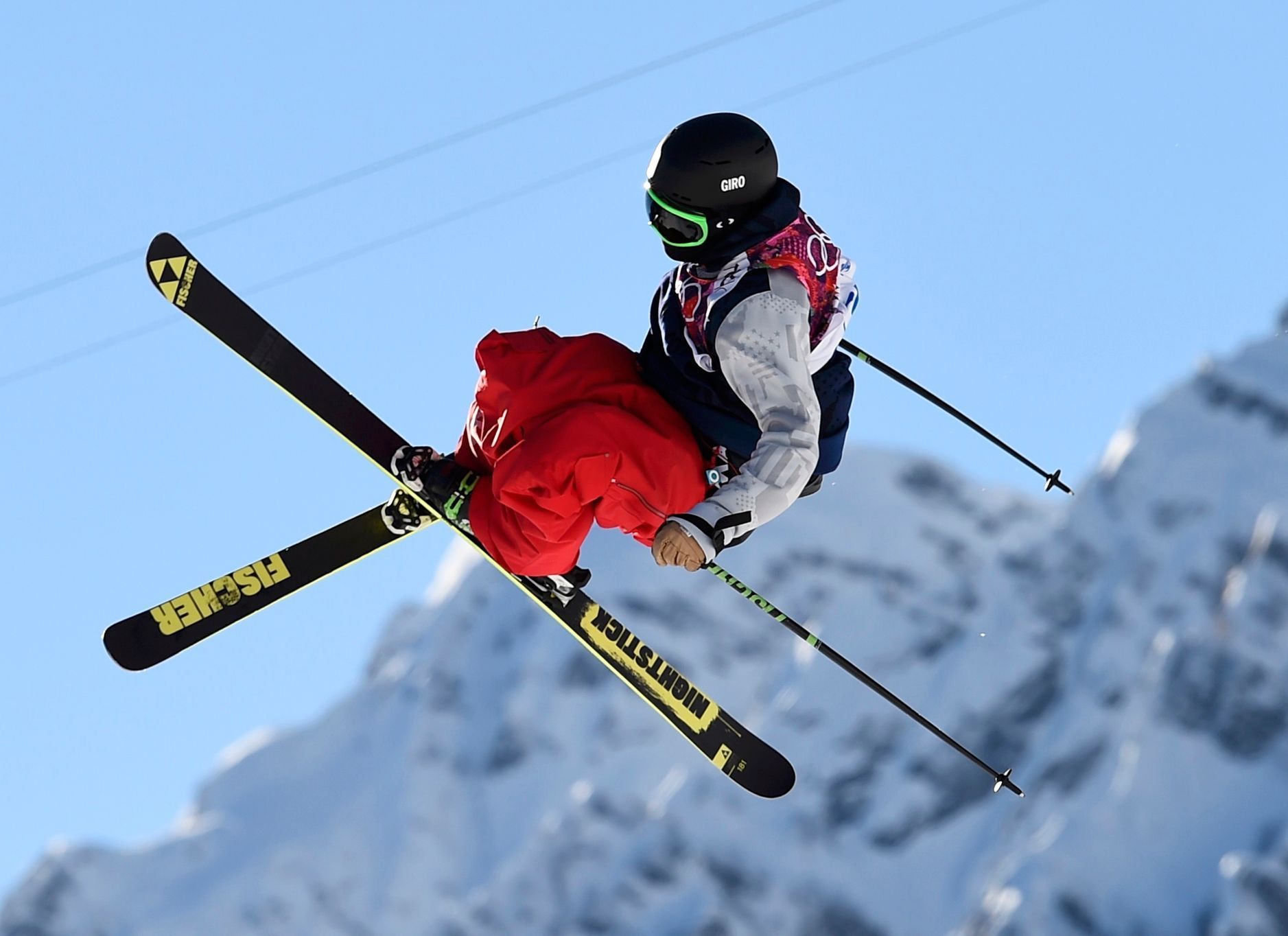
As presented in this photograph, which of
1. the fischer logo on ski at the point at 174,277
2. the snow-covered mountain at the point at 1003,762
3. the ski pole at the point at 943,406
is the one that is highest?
the snow-covered mountain at the point at 1003,762

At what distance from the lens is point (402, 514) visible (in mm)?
8648

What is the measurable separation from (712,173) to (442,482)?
2013 mm

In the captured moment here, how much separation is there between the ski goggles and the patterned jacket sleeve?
374 mm

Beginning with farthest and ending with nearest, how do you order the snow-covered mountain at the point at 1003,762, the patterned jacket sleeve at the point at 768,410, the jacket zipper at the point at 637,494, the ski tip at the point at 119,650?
the snow-covered mountain at the point at 1003,762
the ski tip at the point at 119,650
the jacket zipper at the point at 637,494
the patterned jacket sleeve at the point at 768,410

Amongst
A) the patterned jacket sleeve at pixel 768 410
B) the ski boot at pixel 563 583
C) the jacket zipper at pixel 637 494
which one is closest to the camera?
the patterned jacket sleeve at pixel 768 410

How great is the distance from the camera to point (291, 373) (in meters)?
8.49

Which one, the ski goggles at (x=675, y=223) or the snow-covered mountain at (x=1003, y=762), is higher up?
the snow-covered mountain at (x=1003, y=762)

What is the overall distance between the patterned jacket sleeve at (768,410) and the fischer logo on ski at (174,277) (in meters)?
3.12

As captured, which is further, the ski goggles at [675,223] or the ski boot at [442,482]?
the ski boot at [442,482]

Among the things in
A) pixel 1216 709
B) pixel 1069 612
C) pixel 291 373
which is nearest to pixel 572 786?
pixel 1069 612

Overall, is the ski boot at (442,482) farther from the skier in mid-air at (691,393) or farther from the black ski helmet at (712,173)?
the black ski helmet at (712,173)

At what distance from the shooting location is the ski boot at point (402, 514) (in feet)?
28.1

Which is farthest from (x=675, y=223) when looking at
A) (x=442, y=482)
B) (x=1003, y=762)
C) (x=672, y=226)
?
(x=1003, y=762)

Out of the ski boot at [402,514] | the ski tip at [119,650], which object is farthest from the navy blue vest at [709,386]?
the ski tip at [119,650]
